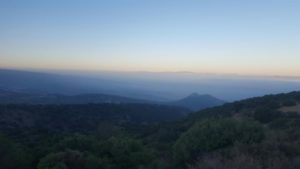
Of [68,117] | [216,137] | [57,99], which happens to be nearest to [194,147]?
[216,137]

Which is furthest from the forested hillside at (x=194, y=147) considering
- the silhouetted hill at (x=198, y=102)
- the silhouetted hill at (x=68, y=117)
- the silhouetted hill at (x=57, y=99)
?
the silhouetted hill at (x=198, y=102)

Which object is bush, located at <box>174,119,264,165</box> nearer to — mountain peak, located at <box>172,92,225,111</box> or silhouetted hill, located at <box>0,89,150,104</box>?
silhouetted hill, located at <box>0,89,150,104</box>

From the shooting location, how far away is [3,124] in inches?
2194

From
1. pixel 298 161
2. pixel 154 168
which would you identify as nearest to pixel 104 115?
pixel 154 168

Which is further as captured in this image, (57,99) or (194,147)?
(57,99)

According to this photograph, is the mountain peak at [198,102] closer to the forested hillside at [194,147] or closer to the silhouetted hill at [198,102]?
the silhouetted hill at [198,102]

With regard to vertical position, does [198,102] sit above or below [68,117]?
below

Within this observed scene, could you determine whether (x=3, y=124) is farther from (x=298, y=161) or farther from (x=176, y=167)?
(x=298, y=161)

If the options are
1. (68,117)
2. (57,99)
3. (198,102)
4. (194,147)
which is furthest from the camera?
(198,102)

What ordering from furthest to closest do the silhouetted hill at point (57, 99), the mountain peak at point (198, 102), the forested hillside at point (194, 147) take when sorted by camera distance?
the mountain peak at point (198, 102) < the silhouetted hill at point (57, 99) < the forested hillside at point (194, 147)

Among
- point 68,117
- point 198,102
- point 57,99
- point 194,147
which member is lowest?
point 198,102

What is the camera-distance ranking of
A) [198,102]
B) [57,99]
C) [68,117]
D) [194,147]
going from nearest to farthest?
[194,147] → [68,117] → [57,99] → [198,102]

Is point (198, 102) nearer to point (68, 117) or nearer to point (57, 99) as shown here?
point (57, 99)

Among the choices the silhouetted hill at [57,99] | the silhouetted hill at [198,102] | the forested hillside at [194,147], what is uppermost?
the forested hillside at [194,147]
